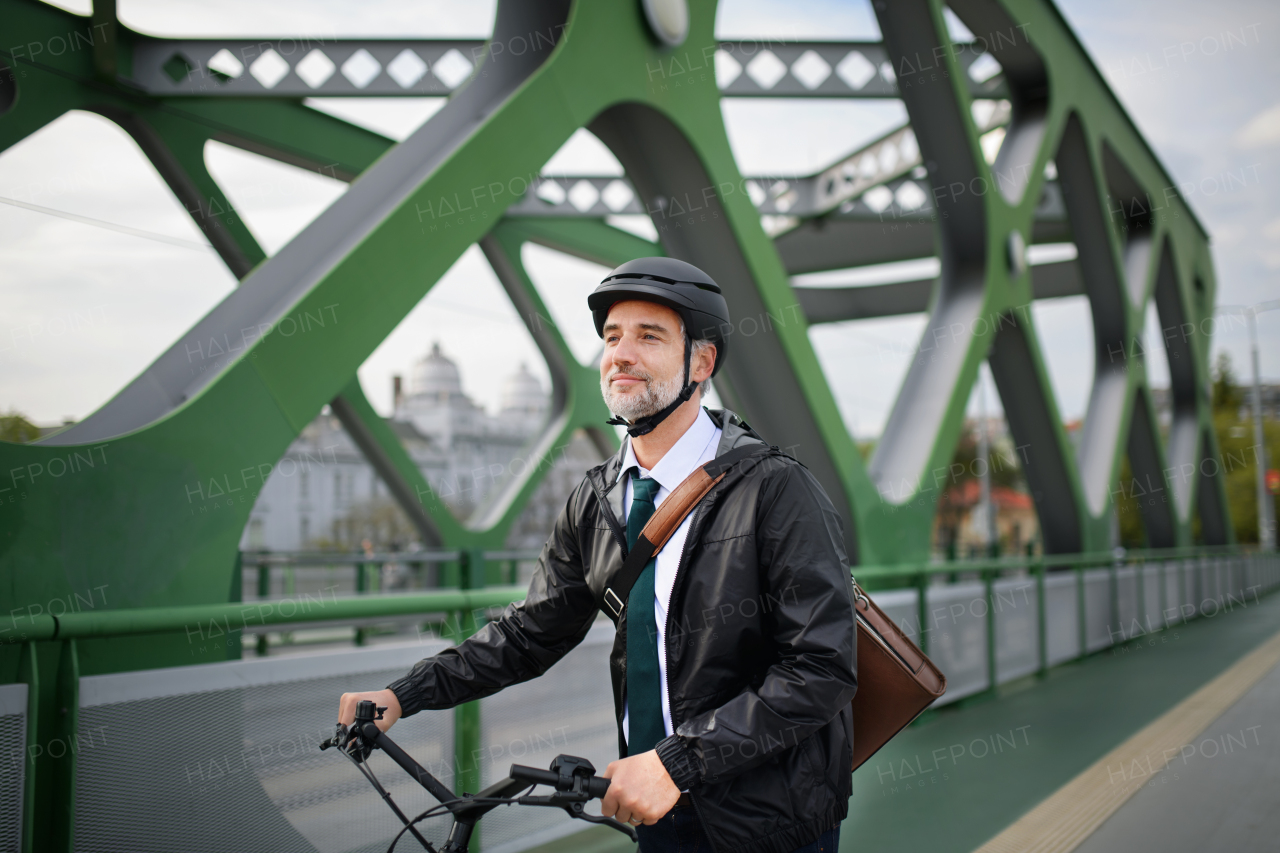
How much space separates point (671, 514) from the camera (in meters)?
1.95

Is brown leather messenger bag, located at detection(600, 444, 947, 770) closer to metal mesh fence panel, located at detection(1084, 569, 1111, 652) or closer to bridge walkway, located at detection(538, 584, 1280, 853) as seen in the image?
bridge walkway, located at detection(538, 584, 1280, 853)

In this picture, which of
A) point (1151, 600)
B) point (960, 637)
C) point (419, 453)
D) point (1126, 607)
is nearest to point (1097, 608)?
point (1126, 607)

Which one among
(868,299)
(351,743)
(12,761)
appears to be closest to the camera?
(351,743)

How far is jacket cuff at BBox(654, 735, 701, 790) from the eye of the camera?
167cm

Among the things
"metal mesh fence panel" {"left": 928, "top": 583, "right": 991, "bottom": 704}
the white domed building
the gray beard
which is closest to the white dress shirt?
the gray beard

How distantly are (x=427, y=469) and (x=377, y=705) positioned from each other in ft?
177

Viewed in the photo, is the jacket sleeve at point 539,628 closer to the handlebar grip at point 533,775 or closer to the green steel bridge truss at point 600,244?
the handlebar grip at point 533,775

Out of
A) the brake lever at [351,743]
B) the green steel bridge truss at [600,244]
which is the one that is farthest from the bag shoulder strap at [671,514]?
the green steel bridge truss at [600,244]

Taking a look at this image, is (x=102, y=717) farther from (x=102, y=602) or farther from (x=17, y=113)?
(x=17, y=113)

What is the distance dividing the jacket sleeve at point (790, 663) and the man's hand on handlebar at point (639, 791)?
2 centimetres

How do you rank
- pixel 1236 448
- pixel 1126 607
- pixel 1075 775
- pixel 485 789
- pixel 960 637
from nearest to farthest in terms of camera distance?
pixel 485 789 → pixel 1075 775 → pixel 960 637 → pixel 1126 607 → pixel 1236 448

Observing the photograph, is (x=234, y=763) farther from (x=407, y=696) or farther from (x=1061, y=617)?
(x=1061, y=617)

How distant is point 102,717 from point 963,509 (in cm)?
7426

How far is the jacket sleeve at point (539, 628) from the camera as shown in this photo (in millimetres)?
2203
